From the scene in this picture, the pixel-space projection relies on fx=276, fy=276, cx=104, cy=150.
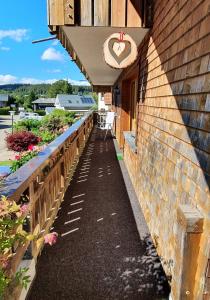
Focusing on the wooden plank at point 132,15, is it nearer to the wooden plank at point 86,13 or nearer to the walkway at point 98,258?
the wooden plank at point 86,13

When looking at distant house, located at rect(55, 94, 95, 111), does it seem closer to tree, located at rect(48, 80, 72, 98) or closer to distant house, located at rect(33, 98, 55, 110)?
distant house, located at rect(33, 98, 55, 110)

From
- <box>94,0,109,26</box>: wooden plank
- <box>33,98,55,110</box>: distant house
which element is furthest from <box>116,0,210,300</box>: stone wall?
<box>33,98,55,110</box>: distant house

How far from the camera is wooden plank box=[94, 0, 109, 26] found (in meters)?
3.42

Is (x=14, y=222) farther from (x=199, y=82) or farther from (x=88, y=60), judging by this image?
(x=88, y=60)

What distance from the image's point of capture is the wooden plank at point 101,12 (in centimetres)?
342

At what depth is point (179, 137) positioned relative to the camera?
2359 millimetres

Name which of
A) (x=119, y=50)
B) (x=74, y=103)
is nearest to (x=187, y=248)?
(x=119, y=50)

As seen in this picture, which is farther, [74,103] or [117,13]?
[74,103]

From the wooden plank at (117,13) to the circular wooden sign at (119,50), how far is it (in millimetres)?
258

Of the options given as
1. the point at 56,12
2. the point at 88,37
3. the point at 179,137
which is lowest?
the point at 179,137

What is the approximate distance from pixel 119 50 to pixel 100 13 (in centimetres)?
59

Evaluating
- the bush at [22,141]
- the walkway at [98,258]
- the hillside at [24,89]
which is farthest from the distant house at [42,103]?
the walkway at [98,258]

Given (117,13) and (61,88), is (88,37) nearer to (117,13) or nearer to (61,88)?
(117,13)

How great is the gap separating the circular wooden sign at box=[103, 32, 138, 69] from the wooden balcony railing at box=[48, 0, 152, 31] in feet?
0.98
